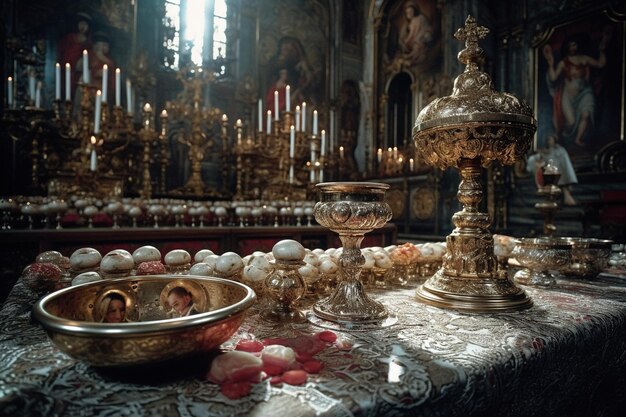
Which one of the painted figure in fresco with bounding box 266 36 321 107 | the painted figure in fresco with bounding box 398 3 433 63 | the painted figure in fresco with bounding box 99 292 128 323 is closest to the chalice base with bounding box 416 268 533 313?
the painted figure in fresco with bounding box 99 292 128 323

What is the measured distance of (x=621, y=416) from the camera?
1.19 meters

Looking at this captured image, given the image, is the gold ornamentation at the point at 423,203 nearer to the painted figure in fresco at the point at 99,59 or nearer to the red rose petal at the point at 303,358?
the painted figure in fresco at the point at 99,59

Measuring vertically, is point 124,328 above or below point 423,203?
below

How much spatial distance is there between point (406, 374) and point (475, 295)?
585 millimetres

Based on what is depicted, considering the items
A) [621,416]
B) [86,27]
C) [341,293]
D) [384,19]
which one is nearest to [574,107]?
[384,19]

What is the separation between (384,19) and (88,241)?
8.65 metres

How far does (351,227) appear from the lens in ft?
3.42

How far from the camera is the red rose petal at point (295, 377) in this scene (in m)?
0.63

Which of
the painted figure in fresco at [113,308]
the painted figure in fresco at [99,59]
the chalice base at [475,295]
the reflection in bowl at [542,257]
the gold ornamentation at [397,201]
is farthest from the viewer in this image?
the gold ornamentation at [397,201]

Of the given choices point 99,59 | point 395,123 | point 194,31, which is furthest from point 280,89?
point 99,59

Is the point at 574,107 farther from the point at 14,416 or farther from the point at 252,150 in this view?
the point at 14,416

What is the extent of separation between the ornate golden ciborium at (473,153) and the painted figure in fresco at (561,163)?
494 cm

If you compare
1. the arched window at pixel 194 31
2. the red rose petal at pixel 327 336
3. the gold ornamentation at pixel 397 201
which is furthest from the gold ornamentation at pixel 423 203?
the red rose petal at pixel 327 336

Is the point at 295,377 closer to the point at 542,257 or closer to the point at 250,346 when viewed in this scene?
the point at 250,346
